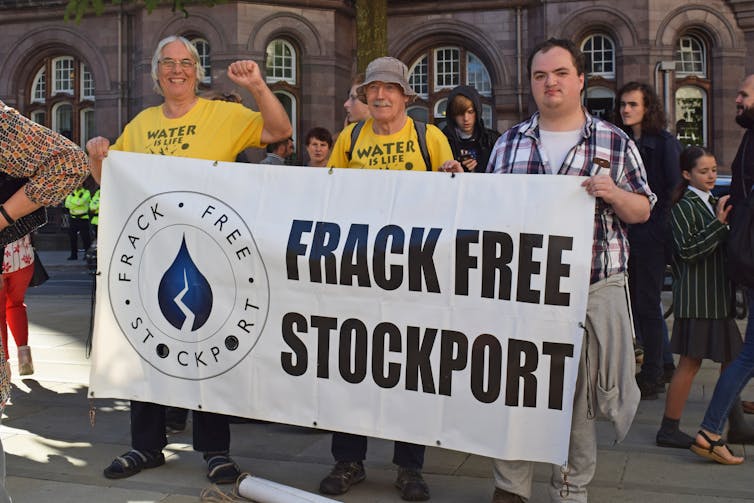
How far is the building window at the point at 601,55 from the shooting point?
24.6 meters

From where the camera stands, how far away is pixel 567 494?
14.0 ft

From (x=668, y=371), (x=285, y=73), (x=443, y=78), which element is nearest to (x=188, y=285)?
(x=668, y=371)

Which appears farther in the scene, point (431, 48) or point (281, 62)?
point (431, 48)

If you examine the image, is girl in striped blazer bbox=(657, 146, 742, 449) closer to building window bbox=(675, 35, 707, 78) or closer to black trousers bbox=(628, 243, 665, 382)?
black trousers bbox=(628, 243, 665, 382)

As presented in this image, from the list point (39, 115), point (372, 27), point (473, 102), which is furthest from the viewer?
point (39, 115)

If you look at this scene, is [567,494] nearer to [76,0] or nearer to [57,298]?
[76,0]

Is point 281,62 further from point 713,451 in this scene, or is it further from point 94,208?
point 713,451

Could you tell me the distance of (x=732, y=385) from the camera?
206 inches

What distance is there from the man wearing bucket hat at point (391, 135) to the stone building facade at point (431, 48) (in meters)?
18.3

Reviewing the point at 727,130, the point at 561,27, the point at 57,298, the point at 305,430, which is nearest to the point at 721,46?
the point at 727,130

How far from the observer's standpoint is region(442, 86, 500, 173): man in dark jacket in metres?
6.57

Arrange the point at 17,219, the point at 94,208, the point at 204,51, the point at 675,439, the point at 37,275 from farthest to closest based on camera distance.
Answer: the point at 204,51 → the point at 94,208 → the point at 37,275 → the point at 675,439 → the point at 17,219

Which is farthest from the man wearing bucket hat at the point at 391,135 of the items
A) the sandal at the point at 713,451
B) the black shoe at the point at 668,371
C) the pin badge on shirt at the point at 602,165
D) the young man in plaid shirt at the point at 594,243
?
the black shoe at the point at 668,371

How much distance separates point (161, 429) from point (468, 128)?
289 centimetres
